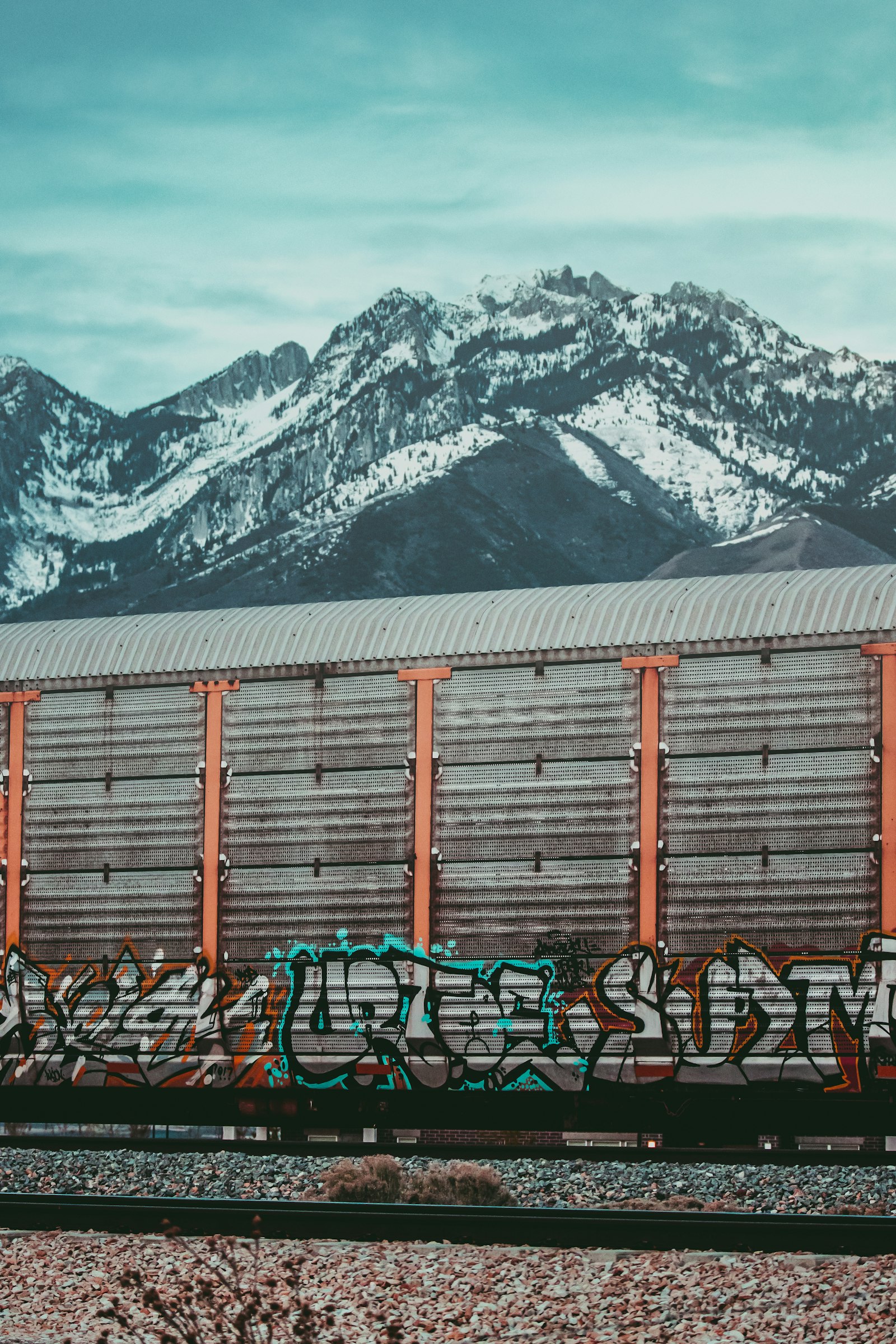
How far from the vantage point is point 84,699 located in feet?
40.2

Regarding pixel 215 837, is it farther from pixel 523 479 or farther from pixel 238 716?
pixel 523 479

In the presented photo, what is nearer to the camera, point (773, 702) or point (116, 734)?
point (773, 702)

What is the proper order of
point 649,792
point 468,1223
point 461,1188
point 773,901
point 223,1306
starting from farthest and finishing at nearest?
1. point 649,792
2. point 773,901
3. point 461,1188
4. point 468,1223
5. point 223,1306

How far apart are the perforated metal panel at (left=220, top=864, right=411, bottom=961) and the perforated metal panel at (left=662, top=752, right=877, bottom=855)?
232 centimetres

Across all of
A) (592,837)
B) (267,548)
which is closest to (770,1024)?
(592,837)

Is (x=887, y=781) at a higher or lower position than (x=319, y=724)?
lower

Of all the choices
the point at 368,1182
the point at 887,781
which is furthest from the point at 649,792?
the point at 368,1182

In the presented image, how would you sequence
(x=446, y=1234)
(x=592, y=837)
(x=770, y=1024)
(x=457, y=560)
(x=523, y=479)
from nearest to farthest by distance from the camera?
(x=446, y=1234)
(x=770, y=1024)
(x=592, y=837)
(x=457, y=560)
(x=523, y=479)

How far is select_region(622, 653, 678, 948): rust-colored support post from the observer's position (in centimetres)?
1063

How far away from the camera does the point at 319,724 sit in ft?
38.1

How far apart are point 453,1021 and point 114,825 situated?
3.49 metres

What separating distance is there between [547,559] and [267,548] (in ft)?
101

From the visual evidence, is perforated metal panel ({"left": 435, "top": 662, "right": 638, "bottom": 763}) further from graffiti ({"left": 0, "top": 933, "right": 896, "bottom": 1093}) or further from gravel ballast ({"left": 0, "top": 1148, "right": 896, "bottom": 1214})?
gravel ballast ({"left": 0, "top": 1148, "right": 896, "bottom": 1214})

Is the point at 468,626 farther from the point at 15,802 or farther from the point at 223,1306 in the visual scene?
the point at 223,1306
